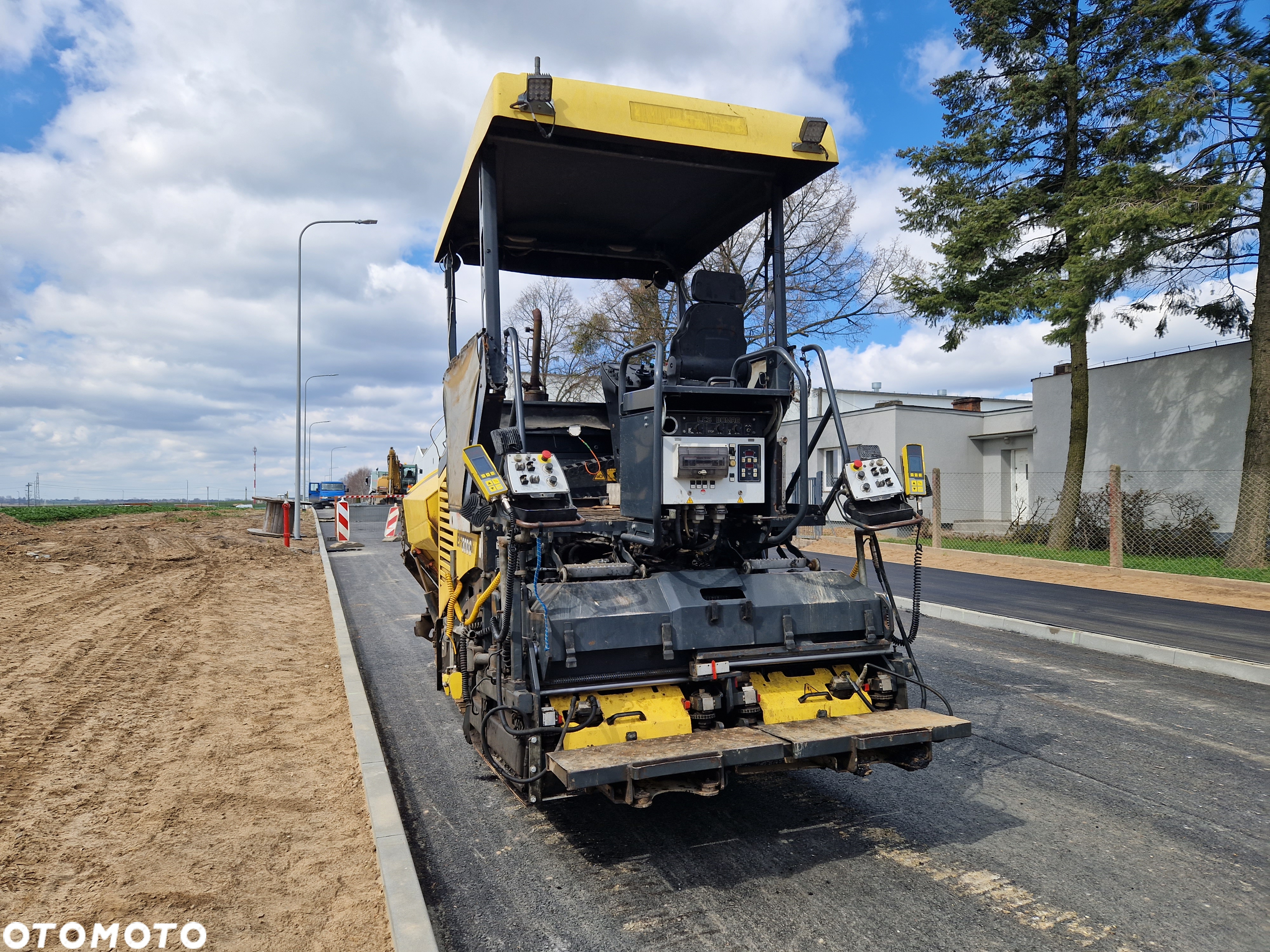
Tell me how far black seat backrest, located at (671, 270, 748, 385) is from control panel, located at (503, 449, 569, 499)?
121 cm

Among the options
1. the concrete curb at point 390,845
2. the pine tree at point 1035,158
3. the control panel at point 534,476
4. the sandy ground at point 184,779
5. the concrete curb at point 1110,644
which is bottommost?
the sandy ground at point 184,779

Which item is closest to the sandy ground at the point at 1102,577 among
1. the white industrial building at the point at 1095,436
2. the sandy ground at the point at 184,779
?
the white industrial building at the point at 1095,436

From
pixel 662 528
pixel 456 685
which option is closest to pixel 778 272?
pixel 662 528

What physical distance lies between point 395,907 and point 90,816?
2059 mm

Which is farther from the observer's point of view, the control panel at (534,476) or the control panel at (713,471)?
the control panel at (713,471)

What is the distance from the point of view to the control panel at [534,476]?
3658mm

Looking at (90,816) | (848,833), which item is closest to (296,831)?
(90,816)

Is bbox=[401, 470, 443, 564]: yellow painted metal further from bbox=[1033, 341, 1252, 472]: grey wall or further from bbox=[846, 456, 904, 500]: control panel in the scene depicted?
bbox=[1033, 341, 1252, 472]: grey wall

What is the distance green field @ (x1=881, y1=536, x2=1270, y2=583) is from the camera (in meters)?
12.9

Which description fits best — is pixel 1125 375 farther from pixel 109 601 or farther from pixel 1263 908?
pixel 109 601

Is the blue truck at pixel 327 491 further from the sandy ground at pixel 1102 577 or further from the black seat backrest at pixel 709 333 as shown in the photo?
the black seat backrest at pixel 709 333

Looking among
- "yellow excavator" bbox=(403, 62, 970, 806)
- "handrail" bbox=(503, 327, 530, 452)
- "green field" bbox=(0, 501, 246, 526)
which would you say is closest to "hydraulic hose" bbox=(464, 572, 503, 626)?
"yellow excavator" bbox=(403, 62, 970, 806)

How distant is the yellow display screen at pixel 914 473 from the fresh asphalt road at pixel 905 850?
1620 millimetres

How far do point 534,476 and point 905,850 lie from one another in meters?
2.38
